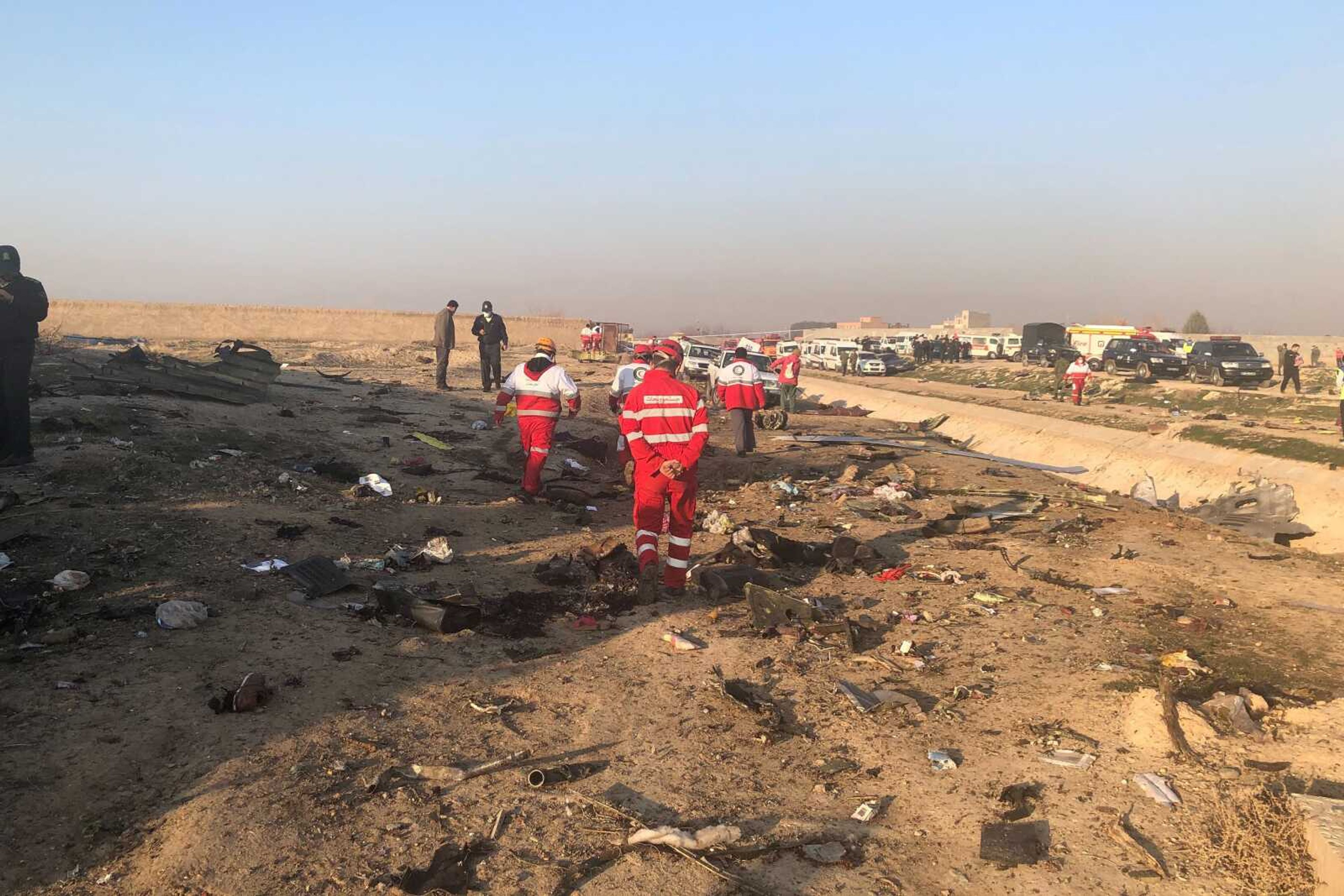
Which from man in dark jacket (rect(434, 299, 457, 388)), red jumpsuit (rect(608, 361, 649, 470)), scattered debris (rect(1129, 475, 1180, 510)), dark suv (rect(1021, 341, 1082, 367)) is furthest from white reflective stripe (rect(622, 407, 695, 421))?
dark suv (rect(1021, 341, 1082, 367))

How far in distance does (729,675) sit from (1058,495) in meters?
8.45

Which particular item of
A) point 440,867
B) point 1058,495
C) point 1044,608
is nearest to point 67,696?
point 440,867

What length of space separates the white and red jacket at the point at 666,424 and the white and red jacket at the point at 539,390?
91.2 inches

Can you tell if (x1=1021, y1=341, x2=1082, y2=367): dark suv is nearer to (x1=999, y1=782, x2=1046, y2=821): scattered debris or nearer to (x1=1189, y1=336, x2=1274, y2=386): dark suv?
(x1=1189, y1=336, x2=1274, y2=386): dark suv

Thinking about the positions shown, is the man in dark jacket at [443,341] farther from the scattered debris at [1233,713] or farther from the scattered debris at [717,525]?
the scattered debris at [1233,713]

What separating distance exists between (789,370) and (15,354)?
14146 millimetres

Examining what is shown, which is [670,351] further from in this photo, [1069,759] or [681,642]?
[1069,759]

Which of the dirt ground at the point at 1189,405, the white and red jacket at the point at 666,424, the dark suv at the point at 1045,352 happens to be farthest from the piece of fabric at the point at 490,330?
the dark suv at the point at 1045,352

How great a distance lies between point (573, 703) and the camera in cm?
514

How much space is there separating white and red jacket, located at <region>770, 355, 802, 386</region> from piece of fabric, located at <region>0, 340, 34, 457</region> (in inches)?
547

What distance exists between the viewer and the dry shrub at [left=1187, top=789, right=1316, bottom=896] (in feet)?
11.9

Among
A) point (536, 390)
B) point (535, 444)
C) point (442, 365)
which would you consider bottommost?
point (535, 444)

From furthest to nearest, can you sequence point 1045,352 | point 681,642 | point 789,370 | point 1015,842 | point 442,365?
point 1045,352 < point 789,370 < point 442,365 < point 681,642 < point 1015,842

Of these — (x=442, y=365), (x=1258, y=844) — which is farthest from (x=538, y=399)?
(x=442, y=365)
